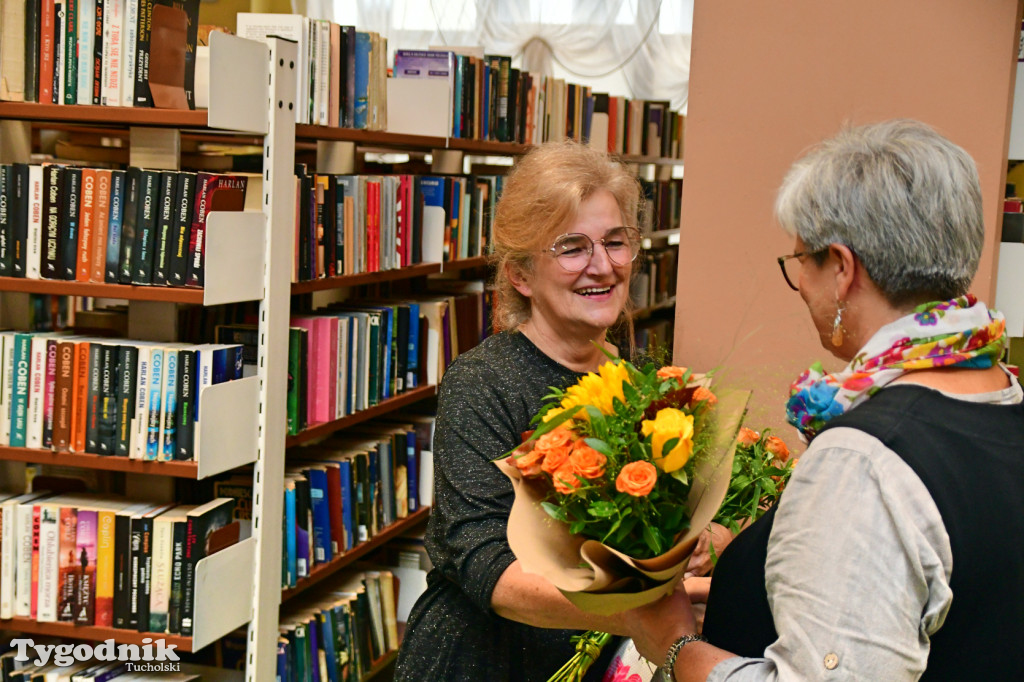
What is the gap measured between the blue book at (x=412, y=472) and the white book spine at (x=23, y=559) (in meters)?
1.43

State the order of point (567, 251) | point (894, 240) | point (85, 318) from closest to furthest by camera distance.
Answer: point (894, 240) → point (567, 251) → point (85, 318)

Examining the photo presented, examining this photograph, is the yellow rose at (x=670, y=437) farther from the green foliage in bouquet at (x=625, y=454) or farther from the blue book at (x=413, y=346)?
the blue book at (x=413, y=346)

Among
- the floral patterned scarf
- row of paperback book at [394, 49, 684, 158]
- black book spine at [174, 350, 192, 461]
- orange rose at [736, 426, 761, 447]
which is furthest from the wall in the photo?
black book spine at [174, 350, 192, 461]

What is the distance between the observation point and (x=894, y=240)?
1.18 meters

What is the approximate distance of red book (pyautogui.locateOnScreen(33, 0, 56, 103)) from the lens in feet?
8.73

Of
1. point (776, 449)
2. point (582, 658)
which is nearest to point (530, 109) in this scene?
point (776, 449)

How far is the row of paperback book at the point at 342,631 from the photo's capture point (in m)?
3.18

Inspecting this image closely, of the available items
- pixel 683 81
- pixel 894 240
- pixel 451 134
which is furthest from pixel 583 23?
pixel 894 240

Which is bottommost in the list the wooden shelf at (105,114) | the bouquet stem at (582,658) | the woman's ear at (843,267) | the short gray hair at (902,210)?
the bouquet stem at (582,658)

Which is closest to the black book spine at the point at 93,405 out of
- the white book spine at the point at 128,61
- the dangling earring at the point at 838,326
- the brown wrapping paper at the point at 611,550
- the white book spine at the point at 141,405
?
the white book spine at the point at 141,405

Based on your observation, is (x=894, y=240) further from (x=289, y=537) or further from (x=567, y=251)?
(x=289, y=537)

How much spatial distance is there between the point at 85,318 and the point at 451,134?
5.94ft

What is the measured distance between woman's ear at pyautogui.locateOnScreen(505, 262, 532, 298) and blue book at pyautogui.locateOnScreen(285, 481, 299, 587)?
137 cm

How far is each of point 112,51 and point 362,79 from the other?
1.00 metres
